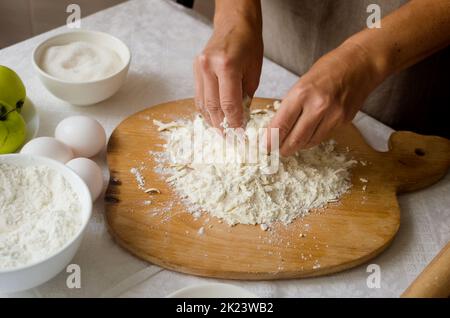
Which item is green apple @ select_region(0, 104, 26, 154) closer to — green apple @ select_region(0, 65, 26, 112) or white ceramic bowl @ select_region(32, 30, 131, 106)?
green apple @ select_region(0, 65, 26, 112)

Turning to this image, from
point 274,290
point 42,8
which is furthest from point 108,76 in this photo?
→ point 42,8

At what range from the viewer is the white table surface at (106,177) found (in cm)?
108

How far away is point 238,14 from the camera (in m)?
1.37

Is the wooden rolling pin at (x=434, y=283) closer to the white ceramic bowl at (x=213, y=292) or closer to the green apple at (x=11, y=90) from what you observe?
the white ceramic bowl at (x=213, y=292)

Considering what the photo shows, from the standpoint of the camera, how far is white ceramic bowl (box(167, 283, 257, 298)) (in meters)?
0.97

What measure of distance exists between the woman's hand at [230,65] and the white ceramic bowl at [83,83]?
0.27 m

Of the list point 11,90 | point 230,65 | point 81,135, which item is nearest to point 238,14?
point 230,65

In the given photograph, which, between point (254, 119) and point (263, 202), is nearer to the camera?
point (263, 202)

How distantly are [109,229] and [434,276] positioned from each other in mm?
632

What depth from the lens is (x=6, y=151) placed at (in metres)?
1.26

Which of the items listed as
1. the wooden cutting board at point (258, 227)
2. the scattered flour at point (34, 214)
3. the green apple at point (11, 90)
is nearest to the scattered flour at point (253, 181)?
the wooden cutting board at point (258, 227)

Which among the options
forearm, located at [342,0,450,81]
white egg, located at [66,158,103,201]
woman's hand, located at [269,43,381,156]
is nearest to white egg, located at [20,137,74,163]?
white egg, located at [66,158,103,201]
